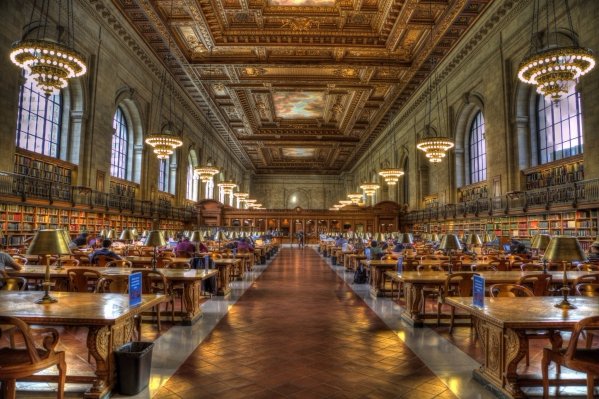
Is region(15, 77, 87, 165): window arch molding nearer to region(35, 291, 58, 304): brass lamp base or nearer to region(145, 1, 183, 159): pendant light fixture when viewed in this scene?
region(145, 1, 183, 159): pendant light fixture

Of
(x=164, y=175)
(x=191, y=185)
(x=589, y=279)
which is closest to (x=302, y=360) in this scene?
(x=589, y=279)

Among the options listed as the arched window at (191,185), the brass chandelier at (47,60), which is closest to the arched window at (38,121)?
the brass chandelier at (47,60)

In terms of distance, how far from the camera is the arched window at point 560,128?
12.4 metres

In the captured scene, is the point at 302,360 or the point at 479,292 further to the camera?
the point at 302,360

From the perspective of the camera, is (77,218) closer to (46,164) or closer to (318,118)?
(46,164)

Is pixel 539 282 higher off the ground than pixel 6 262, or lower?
lower

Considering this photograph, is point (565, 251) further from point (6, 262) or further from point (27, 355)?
point (6, 262)

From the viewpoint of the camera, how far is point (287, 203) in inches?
1875

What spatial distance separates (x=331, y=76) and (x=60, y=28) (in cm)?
1137

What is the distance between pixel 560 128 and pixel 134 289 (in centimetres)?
1449

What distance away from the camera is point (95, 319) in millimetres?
2963

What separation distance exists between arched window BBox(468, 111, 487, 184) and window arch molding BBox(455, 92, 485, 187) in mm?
184

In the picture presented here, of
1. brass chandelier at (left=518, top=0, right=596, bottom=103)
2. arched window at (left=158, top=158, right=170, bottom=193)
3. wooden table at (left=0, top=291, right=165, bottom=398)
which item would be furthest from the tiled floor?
arched window at (left=158, top=158, right=170, bottom=193)

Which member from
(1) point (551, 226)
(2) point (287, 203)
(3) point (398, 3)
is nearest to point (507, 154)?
(1) point (551, 226)
